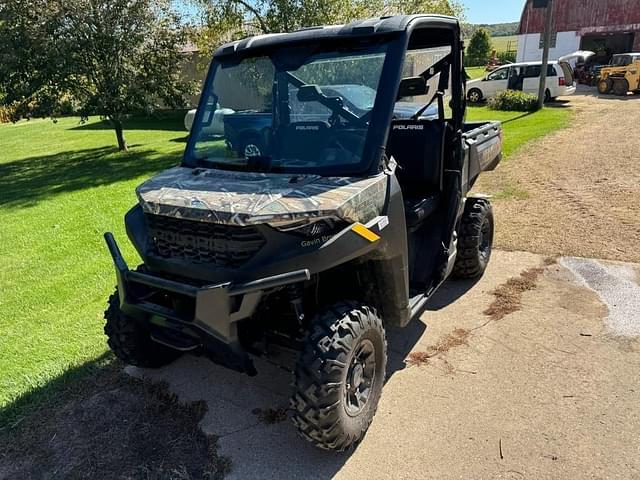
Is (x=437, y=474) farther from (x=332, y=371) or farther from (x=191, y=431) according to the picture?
(x=191, y=431)

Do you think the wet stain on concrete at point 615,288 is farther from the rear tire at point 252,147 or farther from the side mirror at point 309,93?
the rear tire at point 252,147

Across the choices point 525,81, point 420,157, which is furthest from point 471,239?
point 525,81

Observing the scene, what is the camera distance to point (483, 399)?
306 cm

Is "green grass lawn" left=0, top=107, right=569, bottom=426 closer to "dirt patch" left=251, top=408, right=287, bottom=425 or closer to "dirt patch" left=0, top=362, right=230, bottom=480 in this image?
"dirt patch" left=0, top=362, right=230, bottom=480

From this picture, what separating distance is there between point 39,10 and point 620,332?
12.6 meters

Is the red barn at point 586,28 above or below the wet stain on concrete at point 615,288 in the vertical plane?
above

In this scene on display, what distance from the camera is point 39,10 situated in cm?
1086

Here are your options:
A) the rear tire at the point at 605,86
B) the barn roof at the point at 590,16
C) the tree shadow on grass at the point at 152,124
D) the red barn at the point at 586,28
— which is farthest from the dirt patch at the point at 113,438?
the red barn at the point at 586,28

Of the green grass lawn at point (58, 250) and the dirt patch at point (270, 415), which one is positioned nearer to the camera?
the dirt patch at point (270, 415)

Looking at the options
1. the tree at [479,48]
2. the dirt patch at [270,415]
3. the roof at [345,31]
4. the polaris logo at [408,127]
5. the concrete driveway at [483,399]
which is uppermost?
the tree at [479,48]

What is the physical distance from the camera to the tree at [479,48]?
44.6 meters

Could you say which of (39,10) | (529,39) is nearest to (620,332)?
(39,10)

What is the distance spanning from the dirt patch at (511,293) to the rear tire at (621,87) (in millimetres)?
19817

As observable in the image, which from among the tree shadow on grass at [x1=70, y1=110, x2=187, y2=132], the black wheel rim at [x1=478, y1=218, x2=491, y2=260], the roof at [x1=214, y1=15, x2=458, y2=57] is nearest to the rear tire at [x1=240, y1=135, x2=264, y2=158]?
the roof at [x1=214, y1=15, x2=458, y2=57]
